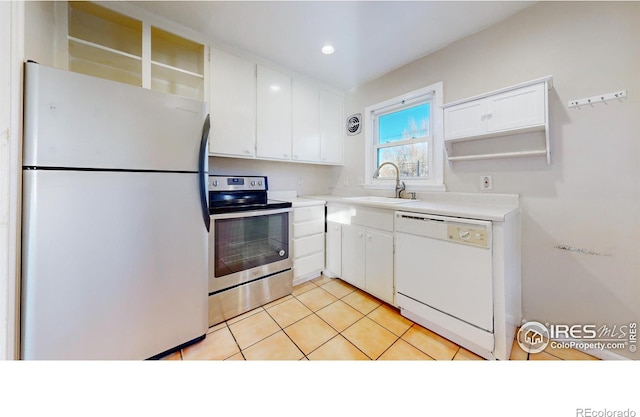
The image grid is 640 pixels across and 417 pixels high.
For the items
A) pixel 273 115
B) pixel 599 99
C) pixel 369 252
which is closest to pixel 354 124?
pixel 273 115

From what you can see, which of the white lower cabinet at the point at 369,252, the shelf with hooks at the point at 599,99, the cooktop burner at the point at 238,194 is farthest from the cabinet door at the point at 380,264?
the shelf with hooks at the point at 599,99

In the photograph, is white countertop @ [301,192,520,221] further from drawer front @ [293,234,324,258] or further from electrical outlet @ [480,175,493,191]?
drawer front @ [293,234,324,258]

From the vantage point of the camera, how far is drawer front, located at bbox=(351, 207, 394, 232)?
5.85ft

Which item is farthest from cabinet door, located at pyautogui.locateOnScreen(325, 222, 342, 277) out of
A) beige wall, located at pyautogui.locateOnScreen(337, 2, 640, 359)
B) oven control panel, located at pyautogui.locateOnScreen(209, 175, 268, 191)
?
beige wall, located at pyautogui.locateOnScreen(337, 2, 640, 359)

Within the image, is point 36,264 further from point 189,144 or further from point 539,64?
point 539,64

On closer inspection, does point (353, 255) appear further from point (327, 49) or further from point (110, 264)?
point (327, 49)

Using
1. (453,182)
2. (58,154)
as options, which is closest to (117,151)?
(58,154)

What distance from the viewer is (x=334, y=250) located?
2.32 m

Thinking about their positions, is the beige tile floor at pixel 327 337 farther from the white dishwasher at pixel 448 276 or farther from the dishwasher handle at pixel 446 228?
the dishwasher handle at pixel 446 228

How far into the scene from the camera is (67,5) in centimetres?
145

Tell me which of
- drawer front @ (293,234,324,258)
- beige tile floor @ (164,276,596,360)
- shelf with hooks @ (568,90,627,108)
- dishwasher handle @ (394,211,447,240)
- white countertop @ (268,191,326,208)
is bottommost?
beige tile floor @ (164,276,596,360)

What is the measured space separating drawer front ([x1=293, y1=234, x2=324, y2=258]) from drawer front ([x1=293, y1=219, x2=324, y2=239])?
4 cm
